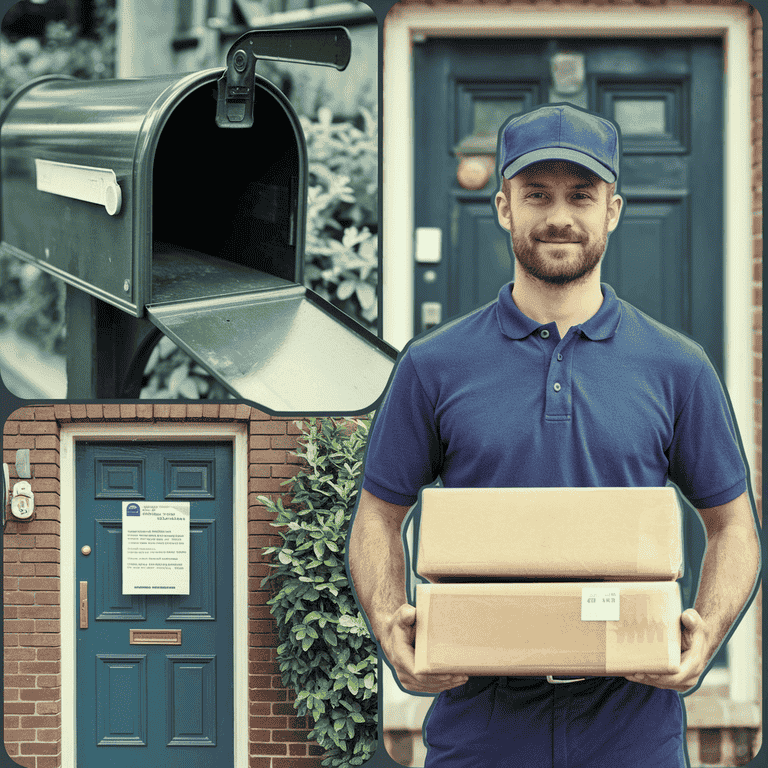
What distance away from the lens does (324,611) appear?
2.94 meters

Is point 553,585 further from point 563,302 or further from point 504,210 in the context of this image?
point 504,210

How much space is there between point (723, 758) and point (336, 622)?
1.28 metres

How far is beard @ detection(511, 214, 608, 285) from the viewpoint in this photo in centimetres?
206

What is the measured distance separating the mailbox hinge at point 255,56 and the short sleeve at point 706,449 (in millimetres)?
1248

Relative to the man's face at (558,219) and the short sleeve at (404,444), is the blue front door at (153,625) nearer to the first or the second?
the short sleeve at (404,444)

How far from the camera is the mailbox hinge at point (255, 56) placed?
2.26 metres

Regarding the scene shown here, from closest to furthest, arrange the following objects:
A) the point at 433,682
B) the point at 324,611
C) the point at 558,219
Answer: the point at 433,682 < the point at 558,219 < the point at 324,611

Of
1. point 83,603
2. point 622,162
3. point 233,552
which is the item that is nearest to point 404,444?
point 233,552

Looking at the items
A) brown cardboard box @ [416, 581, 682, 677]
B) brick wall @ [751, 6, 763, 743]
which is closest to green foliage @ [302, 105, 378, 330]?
brown cardboard box @ [416, 581, 682, 677]

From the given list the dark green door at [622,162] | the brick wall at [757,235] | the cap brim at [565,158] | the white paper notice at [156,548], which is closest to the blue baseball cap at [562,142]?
the cap brim at [565,158]

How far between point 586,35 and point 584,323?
1.16 m

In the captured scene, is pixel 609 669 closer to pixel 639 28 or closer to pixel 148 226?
pixel 148 226

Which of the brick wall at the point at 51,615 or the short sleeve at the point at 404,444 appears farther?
the brick wall at the point at 51,615

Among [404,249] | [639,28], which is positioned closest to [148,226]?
[404,249]
